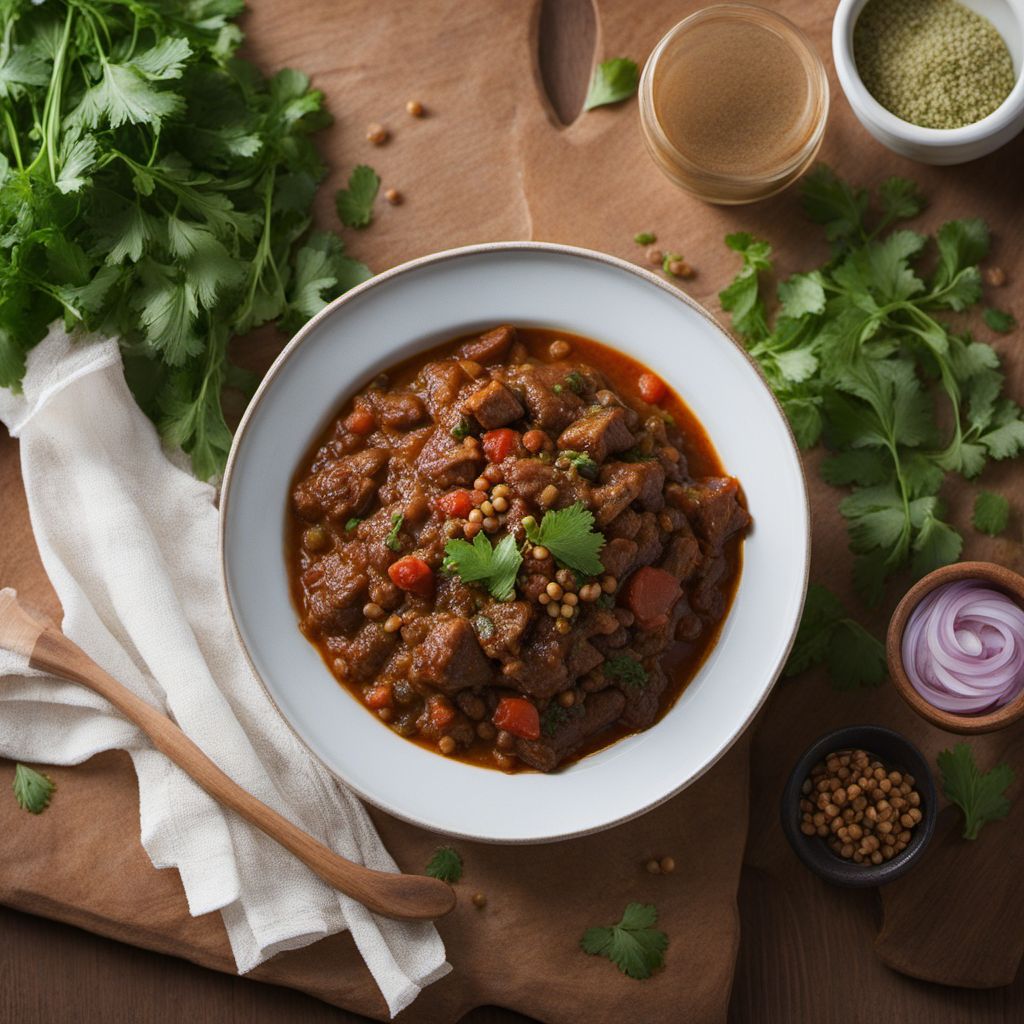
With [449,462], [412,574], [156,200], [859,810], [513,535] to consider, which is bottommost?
[859,810]

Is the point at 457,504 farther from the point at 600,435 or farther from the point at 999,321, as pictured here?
the point at 999,321

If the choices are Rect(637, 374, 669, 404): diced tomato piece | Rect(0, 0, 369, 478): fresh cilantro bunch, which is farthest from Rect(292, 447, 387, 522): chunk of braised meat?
Rect(637, 374, 669, 404): diced tomato piece

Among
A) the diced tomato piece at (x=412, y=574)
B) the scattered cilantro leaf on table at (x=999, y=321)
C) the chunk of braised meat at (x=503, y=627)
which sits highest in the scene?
the diced tomato piece at (x=412, y=574)

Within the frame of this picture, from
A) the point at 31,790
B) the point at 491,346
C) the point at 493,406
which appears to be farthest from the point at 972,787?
the point at 31,790

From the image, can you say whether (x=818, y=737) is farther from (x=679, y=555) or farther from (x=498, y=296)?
(x=498, y=296)

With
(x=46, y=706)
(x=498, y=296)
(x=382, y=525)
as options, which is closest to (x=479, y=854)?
(x=382, y=525)

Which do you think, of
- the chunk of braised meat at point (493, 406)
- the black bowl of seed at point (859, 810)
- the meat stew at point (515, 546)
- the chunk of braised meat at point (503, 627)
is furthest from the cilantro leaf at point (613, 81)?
the black bowl of seed at point (859, 810)

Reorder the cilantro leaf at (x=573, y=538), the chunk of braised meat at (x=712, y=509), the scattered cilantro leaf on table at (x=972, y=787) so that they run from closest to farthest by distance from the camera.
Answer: the cilantro leaf at (x=573, y=538) < the chunk of braised meat at (x=712, y=509) < the scattered cilantro leaf on table at (x=972, y=787)

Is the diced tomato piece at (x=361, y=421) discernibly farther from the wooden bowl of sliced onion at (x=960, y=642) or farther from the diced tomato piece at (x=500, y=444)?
the wooden bowl of sliced onion at (x=960, y=642)
